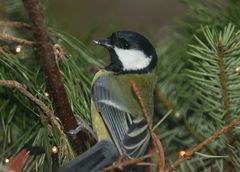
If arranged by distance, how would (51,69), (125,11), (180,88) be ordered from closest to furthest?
(51,69), (180,88), (125,11)

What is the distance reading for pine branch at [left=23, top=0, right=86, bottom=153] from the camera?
1.31 metres

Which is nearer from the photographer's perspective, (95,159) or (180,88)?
(95,159)

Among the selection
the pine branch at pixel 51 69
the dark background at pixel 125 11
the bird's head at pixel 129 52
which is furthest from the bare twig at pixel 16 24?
the dark background at pixel 125 11

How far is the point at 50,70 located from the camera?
54.8 inches

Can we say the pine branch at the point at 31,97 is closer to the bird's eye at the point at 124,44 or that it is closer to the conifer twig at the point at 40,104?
the conifer twig at the point at 40,104

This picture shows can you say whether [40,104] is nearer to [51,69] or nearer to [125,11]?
[51,69]

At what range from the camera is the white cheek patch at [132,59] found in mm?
1912

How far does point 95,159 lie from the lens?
1525 mm

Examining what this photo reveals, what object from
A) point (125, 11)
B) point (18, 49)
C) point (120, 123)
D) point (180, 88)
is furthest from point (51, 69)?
point (125, 11)

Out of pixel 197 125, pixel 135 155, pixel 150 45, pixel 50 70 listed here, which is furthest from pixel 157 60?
pixel 50 70

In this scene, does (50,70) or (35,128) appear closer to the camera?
(50,70)

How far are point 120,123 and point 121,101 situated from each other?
9 centimetres

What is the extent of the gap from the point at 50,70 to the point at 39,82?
19cm

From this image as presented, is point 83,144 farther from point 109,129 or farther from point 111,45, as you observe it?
point 111,45
